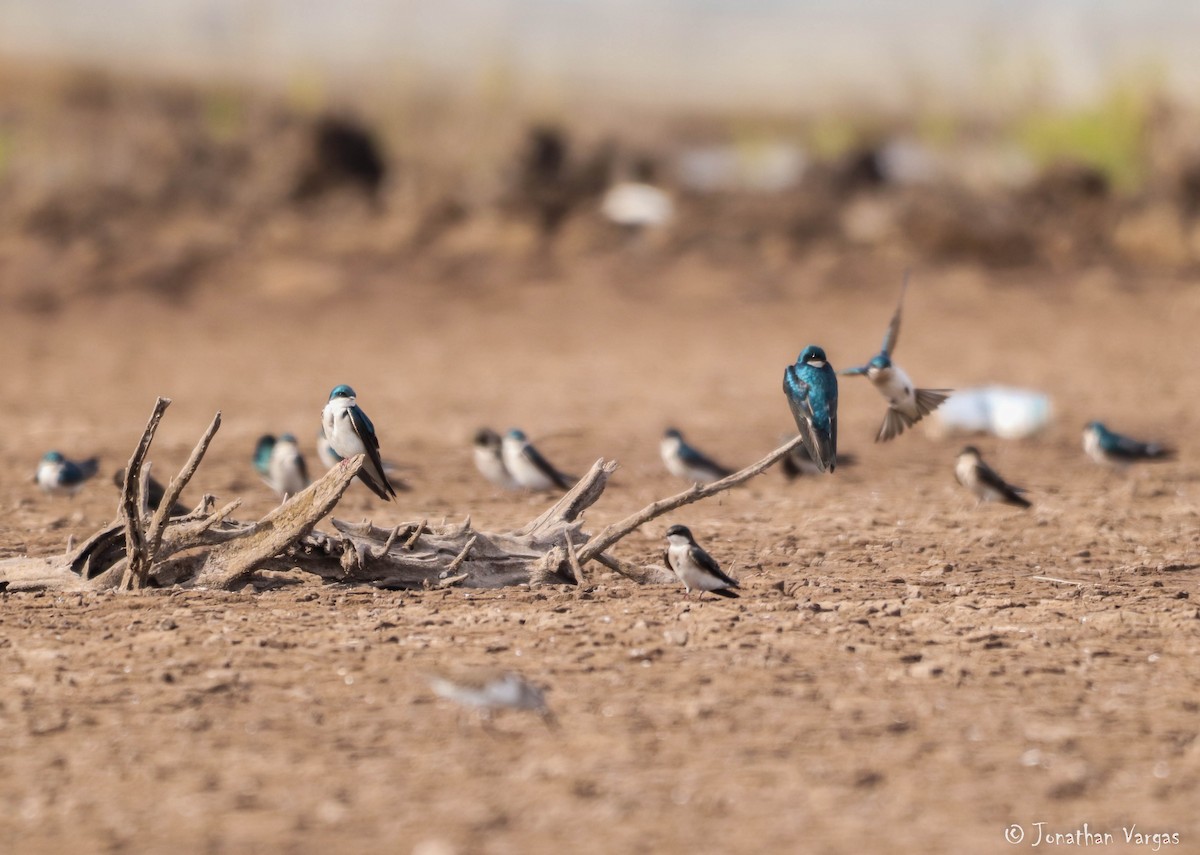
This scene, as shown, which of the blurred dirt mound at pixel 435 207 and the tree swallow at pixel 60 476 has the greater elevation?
the blurred dirt mound at pixel 435 207

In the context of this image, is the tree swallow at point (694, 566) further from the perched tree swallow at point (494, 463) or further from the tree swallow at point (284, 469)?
the perched tree swallow at point (494, 463)

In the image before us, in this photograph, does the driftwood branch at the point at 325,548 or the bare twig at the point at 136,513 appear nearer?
the bare twig at the point at 136,513

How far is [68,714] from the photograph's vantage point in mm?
5547

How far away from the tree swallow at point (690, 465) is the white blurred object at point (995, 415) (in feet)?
9.18

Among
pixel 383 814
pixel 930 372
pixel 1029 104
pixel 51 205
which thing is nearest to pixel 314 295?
pixel 51 205

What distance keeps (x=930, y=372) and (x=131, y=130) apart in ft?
38.1

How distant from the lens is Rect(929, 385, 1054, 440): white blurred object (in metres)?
13.4

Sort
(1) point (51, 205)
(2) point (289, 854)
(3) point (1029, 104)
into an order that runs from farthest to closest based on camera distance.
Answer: (3) point (1029, 104), (1) point (51, 205), (2) point (289, 854)

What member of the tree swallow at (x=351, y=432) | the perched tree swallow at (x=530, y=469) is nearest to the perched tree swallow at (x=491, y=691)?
the tree swallow at (x=351, y=432)

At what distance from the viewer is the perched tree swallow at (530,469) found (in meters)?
10.9

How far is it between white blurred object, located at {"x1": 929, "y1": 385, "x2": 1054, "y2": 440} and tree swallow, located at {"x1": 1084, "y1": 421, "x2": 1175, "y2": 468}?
5.84 ft

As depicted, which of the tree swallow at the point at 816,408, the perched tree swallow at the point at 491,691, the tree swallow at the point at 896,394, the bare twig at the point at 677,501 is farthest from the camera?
the tree swallow at the point at 896,394

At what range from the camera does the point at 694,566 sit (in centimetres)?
709

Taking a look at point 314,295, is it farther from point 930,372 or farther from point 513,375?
point 930,372
